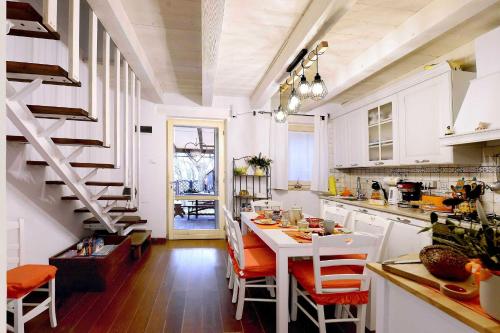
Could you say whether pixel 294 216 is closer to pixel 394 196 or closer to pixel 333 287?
pixel 333 287

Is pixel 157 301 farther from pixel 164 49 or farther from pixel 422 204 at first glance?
pixel 422 204

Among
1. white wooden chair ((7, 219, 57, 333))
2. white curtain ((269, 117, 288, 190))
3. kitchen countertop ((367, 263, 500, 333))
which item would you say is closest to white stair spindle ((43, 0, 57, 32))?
white wooden chair ((7, 219, 57, 333))

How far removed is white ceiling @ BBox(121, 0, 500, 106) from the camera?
2.29 meters

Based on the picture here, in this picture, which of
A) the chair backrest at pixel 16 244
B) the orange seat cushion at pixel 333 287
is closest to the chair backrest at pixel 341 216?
the orange seat cushion at pixel 333 287

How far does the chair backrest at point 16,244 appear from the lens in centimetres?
215

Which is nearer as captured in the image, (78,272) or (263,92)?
(78,272)

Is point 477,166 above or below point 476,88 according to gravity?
below

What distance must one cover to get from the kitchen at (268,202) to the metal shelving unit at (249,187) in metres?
0.85

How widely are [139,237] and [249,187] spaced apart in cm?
203

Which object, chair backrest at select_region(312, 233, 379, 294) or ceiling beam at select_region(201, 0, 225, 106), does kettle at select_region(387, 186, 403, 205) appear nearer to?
chair backrest at select_region(312, 233, 379, 294)

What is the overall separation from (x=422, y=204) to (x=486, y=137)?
47.0 inches

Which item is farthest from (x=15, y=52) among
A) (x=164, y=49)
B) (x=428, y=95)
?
(x=428, y=95)

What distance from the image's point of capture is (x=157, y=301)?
8.31 ft

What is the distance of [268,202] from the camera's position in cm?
370
